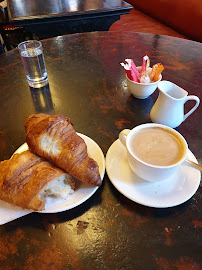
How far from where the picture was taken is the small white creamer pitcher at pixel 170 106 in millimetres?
818

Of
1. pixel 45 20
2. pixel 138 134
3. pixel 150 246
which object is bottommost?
pixel 150 246

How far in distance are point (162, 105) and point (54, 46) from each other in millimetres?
908

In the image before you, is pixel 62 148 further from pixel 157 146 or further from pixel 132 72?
pixel 132 72

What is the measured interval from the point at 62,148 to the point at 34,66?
2.08ft

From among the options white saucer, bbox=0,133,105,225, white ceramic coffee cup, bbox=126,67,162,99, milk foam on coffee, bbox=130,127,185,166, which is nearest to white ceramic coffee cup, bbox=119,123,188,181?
milk foam on coffee, bbox=130,127,185,166

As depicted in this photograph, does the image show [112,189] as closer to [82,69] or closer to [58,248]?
[58,248]

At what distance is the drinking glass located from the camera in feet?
3.56

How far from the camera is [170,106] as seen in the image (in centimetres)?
82

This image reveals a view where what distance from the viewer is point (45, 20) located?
5.93ft

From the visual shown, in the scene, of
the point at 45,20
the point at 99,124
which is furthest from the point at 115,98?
the point at 45,20

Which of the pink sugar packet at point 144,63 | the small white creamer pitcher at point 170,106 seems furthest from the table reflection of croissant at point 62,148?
the pink sugar packet at point 144,63

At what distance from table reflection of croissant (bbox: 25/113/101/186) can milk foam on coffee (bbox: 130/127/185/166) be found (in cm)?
14

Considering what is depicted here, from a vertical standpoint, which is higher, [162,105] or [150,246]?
[162,105]

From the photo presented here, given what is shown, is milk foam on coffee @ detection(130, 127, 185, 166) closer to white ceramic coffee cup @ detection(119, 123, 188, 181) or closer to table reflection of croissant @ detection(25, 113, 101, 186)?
white ceramic coffee cup @ detection(119, 123, 188, 181)
